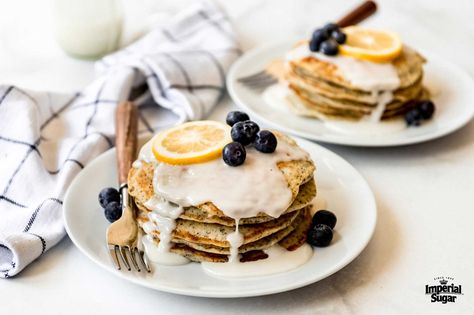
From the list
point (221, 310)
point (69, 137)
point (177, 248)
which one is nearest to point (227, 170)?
point (177, 248)

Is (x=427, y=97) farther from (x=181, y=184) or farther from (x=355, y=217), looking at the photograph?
(x=181, y=184)

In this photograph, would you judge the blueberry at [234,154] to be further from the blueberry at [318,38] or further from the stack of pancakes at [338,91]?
the blueberry at [318,38]

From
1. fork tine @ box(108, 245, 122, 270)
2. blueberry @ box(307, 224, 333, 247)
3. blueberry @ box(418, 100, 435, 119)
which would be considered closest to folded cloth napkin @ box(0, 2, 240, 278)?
fork tine @ box(108, 245, 122, 270)

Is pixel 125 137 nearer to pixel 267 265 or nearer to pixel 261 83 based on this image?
pixel 267 265

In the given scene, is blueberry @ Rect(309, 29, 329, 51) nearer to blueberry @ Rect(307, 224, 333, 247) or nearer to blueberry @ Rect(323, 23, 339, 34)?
blueberry @ Rect(323, 23, 339, 34)

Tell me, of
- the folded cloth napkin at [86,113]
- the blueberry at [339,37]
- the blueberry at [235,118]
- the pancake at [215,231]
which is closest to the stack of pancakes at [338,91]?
the blueberry at [339,37]

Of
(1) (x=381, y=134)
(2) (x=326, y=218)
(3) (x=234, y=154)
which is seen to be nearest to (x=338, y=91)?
(1) (x=381, y=134)
